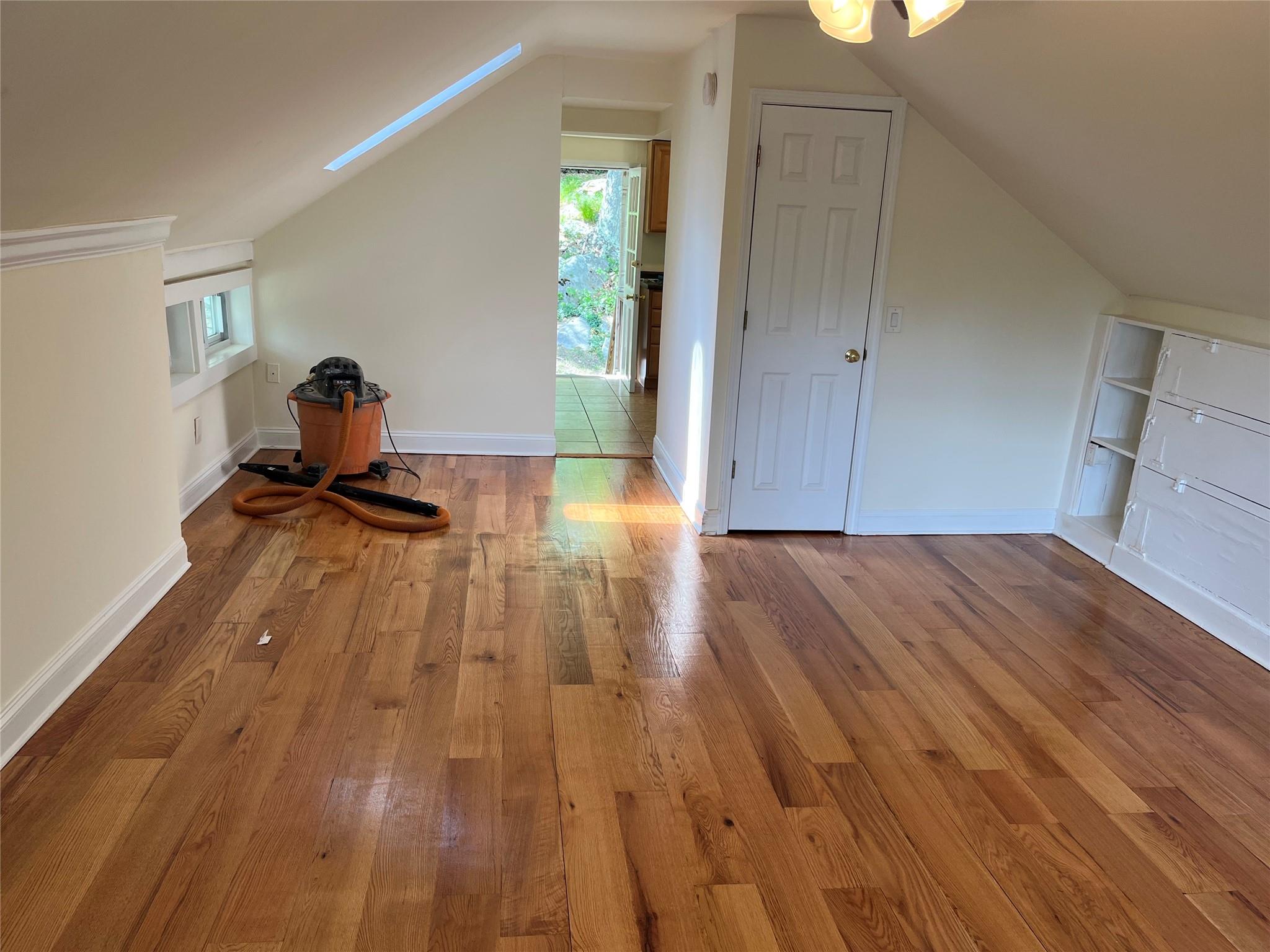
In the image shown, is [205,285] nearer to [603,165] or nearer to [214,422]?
[214,422]

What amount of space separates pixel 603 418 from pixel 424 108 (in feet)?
8.93

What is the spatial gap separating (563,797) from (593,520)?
7.26 feet

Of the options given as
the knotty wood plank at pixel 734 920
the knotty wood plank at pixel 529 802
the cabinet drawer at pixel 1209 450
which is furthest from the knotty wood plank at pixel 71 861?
the cabinet drawer at pixel 1209 450

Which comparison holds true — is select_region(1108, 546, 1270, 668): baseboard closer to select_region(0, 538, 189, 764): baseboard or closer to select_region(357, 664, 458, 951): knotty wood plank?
select_region(357, 664, 458, 951): knotty wood plank

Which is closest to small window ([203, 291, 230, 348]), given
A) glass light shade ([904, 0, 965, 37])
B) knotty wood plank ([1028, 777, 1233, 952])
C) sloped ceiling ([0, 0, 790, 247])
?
sloped ceiling ([0, 0, 790, 247])

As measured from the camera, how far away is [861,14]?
207 cm

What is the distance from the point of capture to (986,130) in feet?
12.0

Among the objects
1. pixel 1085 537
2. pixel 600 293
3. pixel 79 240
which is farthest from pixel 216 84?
pixel 600 293

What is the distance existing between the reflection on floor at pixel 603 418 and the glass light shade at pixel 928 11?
3790mm

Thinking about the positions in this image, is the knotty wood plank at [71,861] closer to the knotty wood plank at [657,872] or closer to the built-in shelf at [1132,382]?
the knotty wood plank at [657,872]

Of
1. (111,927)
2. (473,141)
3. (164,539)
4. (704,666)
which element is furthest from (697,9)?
(111,927)

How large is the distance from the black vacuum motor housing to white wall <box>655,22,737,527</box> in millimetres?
1675

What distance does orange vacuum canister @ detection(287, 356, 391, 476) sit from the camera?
464 centimetres

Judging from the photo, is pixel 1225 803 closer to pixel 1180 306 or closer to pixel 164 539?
pixel 1180 306
